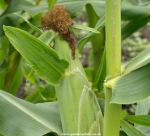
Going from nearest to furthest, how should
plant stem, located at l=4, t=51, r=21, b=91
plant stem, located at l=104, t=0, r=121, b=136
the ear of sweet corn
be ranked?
plant stem, located at l=104, t=0, r=121, b=136, the ear of sweet corn, plant stem, located at l=4, t=51, r=21, b=91

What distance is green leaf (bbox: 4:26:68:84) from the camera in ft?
3.37

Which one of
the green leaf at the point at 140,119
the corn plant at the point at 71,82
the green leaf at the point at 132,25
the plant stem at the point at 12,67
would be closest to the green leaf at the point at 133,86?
the corn plant at the point at 71,82

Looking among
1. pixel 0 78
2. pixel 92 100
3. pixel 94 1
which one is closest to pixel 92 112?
pixel 92 100

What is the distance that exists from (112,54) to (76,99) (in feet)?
0.50

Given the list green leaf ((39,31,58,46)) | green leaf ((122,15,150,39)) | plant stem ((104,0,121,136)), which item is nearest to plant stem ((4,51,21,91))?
green leaf ((122,15,150,39))

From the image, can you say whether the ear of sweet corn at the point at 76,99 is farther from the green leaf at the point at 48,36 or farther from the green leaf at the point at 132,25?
the green leaf at the point at 132,25

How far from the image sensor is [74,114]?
1.07m

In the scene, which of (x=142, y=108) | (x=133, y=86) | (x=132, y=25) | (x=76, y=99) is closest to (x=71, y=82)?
(x=76, y=99)

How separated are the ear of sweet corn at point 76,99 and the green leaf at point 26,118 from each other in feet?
0.38

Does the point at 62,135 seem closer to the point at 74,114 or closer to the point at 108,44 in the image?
the point at 74,114

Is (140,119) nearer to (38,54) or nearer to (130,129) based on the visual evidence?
(130,129)

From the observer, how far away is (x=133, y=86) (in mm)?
1009

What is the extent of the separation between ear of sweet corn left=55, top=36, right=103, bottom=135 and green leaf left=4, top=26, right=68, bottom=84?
18 millimetres

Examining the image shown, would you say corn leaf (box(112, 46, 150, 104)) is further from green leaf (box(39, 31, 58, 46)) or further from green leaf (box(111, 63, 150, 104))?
green leaf (box(39, 31, 58, 46))
